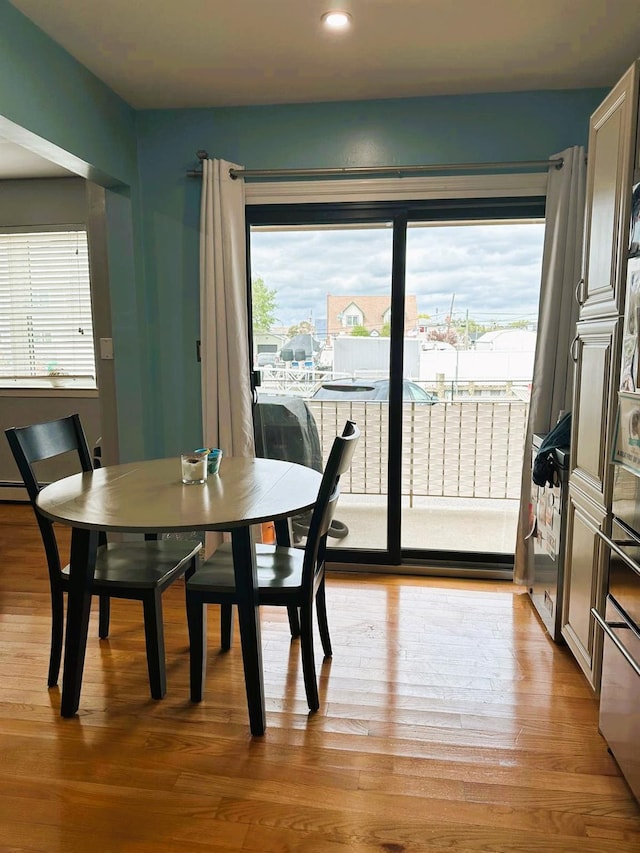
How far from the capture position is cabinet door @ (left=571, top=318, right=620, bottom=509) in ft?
6.41

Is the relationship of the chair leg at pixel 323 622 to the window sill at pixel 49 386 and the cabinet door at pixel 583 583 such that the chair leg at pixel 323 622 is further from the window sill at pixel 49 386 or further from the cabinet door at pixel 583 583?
the window sill at pixel 49 386

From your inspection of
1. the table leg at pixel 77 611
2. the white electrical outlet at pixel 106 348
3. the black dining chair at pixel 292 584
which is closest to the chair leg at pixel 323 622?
the black dining chair at pixel 292 584

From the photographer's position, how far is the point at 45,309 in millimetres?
4711

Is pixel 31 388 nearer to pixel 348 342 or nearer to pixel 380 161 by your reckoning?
pixel 348 342

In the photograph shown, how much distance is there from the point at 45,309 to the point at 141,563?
3.27 m

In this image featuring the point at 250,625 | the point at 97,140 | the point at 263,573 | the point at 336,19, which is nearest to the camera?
the point at 250,625

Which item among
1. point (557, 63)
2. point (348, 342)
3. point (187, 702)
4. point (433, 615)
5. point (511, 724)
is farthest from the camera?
point (348, 342)

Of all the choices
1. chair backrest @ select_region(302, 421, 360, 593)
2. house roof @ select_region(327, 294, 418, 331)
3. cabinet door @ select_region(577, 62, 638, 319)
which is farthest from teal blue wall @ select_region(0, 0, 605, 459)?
chair backrest @ select_region(302, 421, 360, 593)

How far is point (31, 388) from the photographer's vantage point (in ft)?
15.4

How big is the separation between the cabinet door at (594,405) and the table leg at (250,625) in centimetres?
122

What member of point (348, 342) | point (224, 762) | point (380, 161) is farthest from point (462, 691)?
point (380, 161)

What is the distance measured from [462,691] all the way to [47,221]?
14.5ft

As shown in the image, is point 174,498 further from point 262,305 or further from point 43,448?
point 262,305

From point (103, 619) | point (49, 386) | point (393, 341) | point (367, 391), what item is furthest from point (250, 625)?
point (49, 386)
